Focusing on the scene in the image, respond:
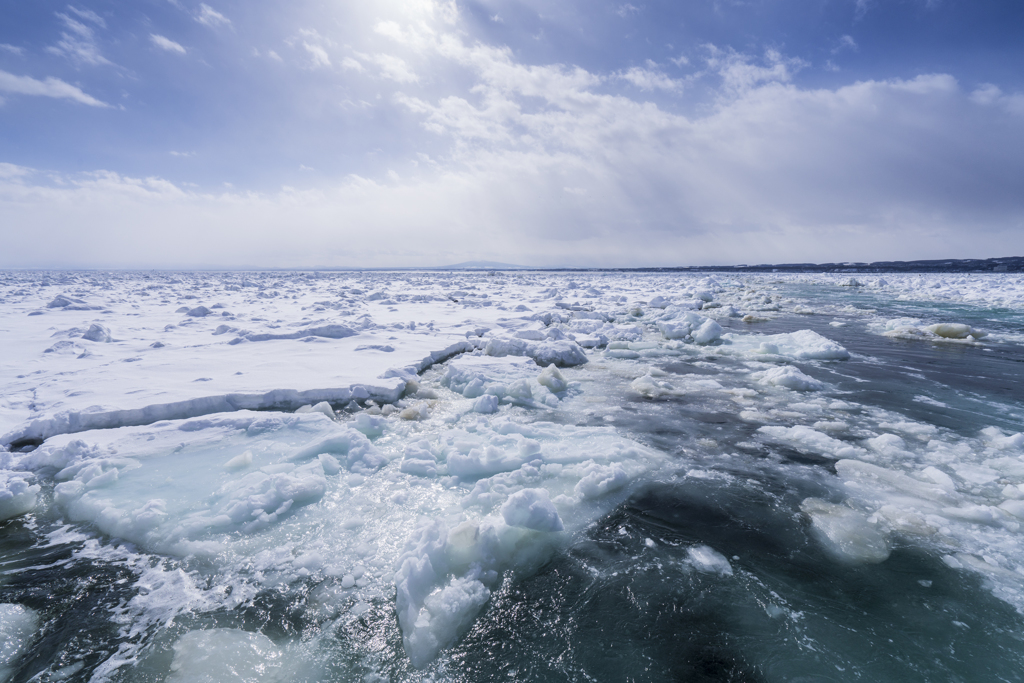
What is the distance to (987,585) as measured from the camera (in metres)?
2.25

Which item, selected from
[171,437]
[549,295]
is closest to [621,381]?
[171,437]

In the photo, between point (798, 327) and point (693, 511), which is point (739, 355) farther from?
point (693, 511)

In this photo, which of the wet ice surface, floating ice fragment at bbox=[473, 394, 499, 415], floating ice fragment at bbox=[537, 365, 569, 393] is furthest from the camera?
floating ice fragment at bbox=[537, 365, 569, 393]

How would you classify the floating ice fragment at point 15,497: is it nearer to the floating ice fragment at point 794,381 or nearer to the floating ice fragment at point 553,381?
the floating ice fragment at point 553,381

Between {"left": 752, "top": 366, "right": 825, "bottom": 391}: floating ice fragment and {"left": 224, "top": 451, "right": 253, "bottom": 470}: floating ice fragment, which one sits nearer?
{"left": 224, "top": 451, "right": 253, "bottom": 470}: floating ice fragment

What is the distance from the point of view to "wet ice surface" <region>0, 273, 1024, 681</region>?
189 centimetres

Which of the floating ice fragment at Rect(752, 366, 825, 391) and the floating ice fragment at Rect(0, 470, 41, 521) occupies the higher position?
the floating ice fragment at Rect(752, 366, 825, 391)

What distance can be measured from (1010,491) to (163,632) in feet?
18.4

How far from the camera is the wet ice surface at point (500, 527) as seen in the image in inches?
74.4

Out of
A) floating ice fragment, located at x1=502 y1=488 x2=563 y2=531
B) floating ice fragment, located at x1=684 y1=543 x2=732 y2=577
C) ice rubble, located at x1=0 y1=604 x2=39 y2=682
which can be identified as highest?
floating ice fragment, located at x1=502 y1=488 x2=563 y2=531

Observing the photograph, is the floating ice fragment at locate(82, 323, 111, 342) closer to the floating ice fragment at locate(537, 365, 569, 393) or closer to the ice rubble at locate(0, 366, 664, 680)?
the ice rubble at locate(0, 366, 664, 680)

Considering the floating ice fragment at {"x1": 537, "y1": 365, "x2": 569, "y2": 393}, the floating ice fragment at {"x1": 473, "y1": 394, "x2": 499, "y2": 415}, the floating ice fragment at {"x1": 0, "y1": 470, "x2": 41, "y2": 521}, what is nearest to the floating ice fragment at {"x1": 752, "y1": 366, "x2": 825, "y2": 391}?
the floating ice fragment at {"x1": 537, "y1": 365, "x2": 569, "y2": 393}

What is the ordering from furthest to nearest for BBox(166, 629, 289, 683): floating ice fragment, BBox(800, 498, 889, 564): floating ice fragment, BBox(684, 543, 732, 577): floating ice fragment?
BBox(800, 498, 889, 564): floating ice fragment → BBox(684, 543, 732, 577): floating ice fragment → BBox(166, 629, 289, 683): floating ice fragment

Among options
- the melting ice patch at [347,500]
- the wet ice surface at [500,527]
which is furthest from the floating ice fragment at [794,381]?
the melting ice patch at [347,500]
